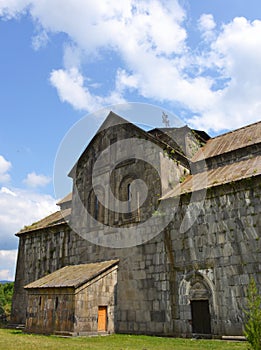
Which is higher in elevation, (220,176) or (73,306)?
(220,176)

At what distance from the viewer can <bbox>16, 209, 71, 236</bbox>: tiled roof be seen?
21.2 meters

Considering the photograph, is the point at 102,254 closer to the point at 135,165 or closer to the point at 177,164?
the point at 135,165

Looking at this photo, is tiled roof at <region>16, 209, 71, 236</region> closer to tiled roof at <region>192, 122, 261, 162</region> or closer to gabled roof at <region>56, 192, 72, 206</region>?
gabled roof at <region>56, 192, 72, 206</region>

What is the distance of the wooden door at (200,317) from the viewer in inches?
516

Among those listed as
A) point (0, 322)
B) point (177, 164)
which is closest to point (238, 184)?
point (177, 164)

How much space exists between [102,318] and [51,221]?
9317mm

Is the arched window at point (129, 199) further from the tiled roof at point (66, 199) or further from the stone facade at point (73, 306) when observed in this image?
the tiled roof at point (66, 199)

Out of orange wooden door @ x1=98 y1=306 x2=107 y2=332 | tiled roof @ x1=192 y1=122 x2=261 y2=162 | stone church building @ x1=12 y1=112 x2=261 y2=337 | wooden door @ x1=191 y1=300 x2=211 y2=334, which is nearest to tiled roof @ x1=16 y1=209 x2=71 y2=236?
stone church building @ x1=12 y1=112 x2=261 y2=337

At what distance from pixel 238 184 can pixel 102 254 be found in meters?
8.19

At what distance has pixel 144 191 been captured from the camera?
55.2ft

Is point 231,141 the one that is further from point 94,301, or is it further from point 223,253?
point 94,301

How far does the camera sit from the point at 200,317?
13305 mm

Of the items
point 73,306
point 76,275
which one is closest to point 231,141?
point 76,275

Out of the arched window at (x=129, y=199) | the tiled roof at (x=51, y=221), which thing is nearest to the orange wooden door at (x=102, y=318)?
the arched window at (x=129, y=199)
